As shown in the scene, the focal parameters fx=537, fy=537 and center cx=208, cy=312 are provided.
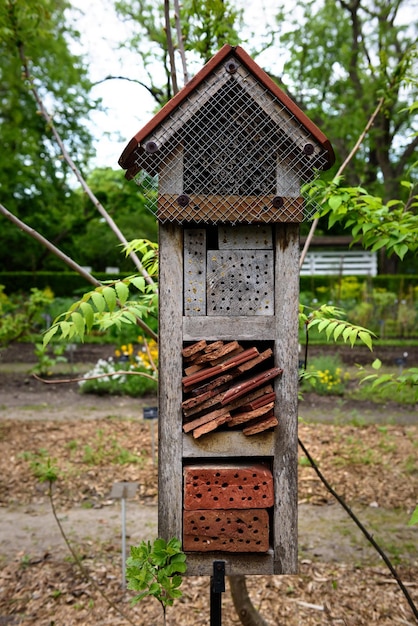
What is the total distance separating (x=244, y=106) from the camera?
1750 mm

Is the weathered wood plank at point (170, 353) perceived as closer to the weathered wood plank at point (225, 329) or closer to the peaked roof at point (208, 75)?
the weathered wood plank at point (225, 329)

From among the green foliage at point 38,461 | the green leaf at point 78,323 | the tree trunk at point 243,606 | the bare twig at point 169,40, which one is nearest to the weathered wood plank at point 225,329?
the green leaf at point 78,323

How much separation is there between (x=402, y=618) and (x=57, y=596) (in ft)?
7.54

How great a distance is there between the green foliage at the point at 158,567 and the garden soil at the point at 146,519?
1.26 m

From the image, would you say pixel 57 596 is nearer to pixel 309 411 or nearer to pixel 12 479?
pixel 12 479

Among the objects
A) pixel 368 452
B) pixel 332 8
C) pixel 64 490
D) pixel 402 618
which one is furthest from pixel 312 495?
pixel 332 8

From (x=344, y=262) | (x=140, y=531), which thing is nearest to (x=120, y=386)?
(x=140, y=531)

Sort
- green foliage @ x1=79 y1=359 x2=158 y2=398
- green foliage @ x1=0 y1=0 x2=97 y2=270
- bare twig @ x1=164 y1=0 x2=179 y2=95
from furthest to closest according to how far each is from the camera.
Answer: green foliage @ x1=0 y1=0 x2=97 y2=270
green foliage @ x1=79 y1=359 x2=158 y2=398
bare twig @ x1=164 y1=0 x2=179 y2=95

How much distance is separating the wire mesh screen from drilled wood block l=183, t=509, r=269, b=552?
0.96 m

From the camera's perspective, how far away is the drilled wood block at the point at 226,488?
5.78 feet

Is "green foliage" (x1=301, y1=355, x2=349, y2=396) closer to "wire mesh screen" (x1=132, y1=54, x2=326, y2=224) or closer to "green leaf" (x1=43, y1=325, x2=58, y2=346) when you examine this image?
"wire mesh screen" (x1=132, y1=54, x2=326, y2=224)

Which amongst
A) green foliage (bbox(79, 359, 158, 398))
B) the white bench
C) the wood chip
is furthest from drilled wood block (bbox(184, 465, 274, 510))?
the white bench

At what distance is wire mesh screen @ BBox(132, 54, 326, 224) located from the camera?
1.71 meters

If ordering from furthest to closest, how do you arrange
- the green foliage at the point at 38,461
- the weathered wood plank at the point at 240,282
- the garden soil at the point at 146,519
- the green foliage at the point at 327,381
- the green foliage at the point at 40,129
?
1. the green foliage at the point at 40,129
2. the green foliage at the point at 327,381
3. the green foliage at the point at 38,461
4. the garden soil at the point at 146,519
5. the weathered wood plank at the point at 240,282
